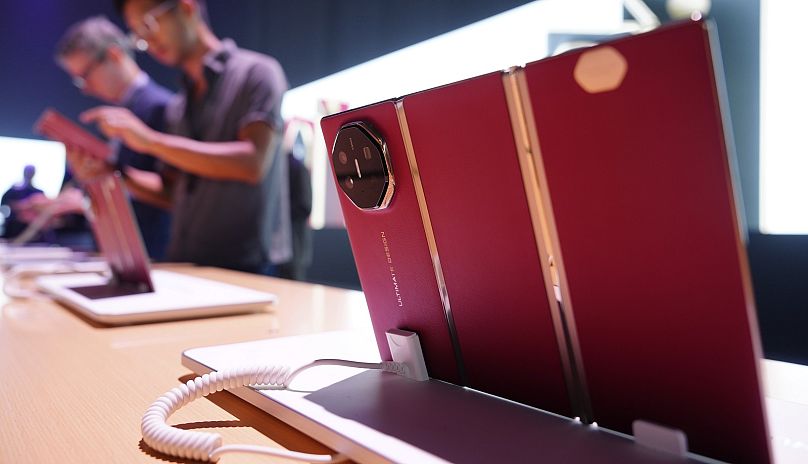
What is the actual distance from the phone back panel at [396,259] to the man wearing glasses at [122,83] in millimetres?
2472

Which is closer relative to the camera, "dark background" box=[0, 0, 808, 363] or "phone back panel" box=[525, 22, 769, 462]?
"phone back panel" box=[525, 22, 769, 462]

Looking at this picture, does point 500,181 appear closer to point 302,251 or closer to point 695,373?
point 695,373

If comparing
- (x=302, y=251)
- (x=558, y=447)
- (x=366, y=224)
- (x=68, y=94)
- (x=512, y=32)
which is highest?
(x=68, y=94)

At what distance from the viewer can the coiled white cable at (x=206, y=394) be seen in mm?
421

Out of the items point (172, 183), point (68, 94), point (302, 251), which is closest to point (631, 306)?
point (172, 183)

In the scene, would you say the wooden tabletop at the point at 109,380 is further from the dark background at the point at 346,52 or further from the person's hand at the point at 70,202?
the person's hand at the point at 70,202

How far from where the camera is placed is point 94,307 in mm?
1008

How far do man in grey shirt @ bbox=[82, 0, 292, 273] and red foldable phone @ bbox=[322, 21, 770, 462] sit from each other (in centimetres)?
163

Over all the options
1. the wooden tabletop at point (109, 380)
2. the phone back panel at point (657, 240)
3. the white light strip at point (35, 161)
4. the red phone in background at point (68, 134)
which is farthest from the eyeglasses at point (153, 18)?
the white light strip at point (35, 161)

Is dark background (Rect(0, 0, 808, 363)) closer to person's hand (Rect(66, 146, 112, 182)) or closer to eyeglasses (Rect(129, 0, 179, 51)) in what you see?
eyeglasses (Rect(129, 0, 179, 51))

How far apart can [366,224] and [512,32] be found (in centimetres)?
230

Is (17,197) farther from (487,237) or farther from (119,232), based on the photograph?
(487,237)

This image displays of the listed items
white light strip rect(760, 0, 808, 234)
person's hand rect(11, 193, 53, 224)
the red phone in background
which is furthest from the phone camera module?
person's hand rect(11, 193, 53, 224)

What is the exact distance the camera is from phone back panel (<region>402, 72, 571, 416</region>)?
17.4 inches
